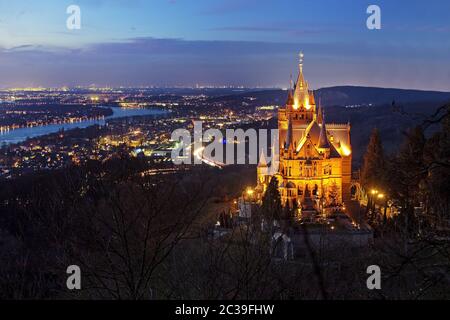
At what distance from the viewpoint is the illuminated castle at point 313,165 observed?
3375cm

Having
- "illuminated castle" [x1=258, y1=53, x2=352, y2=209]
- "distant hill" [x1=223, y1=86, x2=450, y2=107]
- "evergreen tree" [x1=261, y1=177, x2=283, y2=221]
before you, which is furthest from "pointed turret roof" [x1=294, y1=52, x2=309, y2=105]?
"distant hill" [x1=223, y1=86, x2=450, y2=107]

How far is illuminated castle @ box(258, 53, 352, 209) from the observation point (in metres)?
33.8

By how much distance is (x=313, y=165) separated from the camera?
34.3 m

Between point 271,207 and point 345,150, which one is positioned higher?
point 271,207

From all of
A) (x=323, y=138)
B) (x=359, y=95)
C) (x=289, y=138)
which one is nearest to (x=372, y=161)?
(x=323, y=138)

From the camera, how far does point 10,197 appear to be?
38.4 meters

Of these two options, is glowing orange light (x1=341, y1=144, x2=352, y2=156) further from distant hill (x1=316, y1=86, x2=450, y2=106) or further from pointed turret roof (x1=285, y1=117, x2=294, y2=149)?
distant hill (x1=316, y1=86, x2=450, y2=106)

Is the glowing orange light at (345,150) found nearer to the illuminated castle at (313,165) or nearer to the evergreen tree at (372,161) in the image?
the illuminated castle at (313,165)

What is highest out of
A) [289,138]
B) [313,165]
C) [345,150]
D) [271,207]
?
[271,207]

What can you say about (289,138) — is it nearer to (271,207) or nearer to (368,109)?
(271,207)

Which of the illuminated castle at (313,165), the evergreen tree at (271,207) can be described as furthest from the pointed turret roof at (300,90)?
the evergreen tree at (271,207)

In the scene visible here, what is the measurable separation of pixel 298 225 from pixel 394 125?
75165 millimetres
